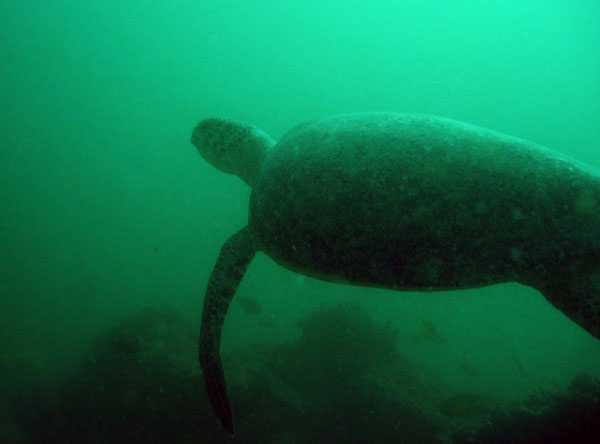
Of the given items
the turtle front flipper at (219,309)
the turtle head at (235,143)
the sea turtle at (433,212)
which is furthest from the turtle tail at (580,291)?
the turtle head at (235,143)

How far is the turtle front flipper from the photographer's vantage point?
2.47m

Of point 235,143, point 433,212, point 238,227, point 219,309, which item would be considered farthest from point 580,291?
point 238,227

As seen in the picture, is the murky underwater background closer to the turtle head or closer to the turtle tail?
the turtle tail

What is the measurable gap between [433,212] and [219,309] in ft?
6.62

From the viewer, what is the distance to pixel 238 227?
1646 inches

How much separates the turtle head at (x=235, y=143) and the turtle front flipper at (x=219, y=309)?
3.60 ft

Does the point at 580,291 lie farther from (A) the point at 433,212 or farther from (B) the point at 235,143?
(B) the point at 235,143

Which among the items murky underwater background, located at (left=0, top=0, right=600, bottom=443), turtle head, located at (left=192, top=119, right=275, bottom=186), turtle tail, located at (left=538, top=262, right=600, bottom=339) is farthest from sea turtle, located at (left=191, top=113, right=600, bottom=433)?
murky underwater background, located at (left=0, top=0, right=600, bottom=443)

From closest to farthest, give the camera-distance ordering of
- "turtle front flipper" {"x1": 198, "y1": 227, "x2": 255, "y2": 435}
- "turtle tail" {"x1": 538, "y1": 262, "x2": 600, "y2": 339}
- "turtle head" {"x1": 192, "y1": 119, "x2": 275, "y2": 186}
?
"turtle tail" {"x1": 538, "y1": 262, "x2": 600, "y2": 339} → "turtle front flipper" {"x1": 198, "y1": 227, "x2": 255, "y2": 435} → "turtle head" {"x1": 192, "y1": 119, "x2": 275, "y2": 186}

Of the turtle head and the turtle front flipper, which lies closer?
the turtle front flipper

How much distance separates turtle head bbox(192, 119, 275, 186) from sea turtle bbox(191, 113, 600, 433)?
50.7 inches

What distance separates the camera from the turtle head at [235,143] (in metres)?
3.64

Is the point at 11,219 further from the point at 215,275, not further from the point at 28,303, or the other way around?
the point at 215,275

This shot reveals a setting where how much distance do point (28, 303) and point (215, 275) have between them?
25.7 m
